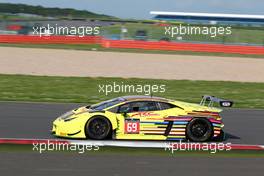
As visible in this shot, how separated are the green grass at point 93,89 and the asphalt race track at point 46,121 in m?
1.84

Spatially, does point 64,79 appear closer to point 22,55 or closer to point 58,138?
point 22,55

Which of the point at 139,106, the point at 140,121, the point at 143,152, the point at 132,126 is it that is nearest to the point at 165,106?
the point at 139,106

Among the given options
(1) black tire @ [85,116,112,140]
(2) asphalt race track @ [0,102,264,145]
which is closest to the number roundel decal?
(1) black tire @ [85,116,112,140]

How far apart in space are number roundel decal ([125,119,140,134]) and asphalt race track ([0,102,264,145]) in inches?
70.2

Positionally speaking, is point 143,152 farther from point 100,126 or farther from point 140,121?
point 100,126

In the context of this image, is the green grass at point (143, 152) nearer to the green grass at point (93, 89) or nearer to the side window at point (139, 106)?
the side window at point (139, 106)

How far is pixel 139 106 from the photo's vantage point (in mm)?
12828

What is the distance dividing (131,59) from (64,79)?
30.2 feet

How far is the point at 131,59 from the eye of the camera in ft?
113

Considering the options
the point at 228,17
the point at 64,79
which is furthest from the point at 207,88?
the point at 228,17

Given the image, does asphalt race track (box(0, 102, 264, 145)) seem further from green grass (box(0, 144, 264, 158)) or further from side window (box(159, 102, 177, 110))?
side window (box(159, 102, 177, 110))

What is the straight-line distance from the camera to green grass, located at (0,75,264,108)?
21.2 metres

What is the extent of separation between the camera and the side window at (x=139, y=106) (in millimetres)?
12734

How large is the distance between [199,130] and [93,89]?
37.1 feet
